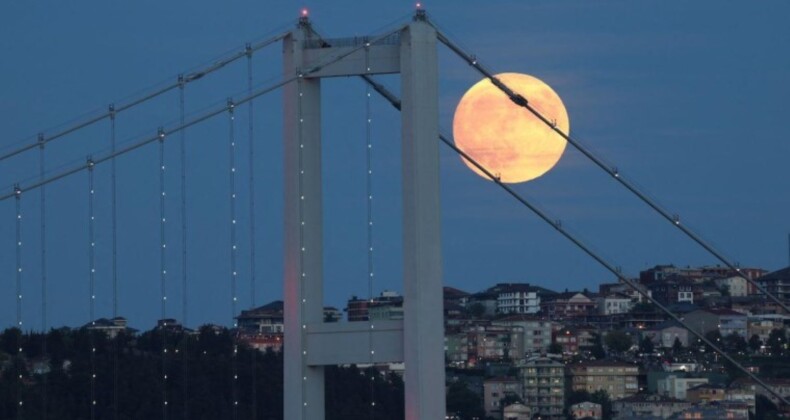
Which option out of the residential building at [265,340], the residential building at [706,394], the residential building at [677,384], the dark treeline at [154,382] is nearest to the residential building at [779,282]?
the residential building at [677,384]

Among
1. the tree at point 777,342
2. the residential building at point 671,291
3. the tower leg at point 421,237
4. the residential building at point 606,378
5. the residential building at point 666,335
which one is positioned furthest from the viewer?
the residential building at point 671,291

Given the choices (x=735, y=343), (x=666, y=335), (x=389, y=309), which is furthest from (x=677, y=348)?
(x=389, y=309)

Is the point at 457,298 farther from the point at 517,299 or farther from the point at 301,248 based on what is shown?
the point at 301,248

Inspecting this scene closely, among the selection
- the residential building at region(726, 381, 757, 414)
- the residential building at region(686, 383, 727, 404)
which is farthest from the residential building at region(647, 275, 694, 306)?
the residential building at region(726, 381, 757, 414)

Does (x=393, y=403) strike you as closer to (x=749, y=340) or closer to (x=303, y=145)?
(x=303, y=145)

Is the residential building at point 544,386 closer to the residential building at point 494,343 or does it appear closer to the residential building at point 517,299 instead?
the residential building at point 494,343
